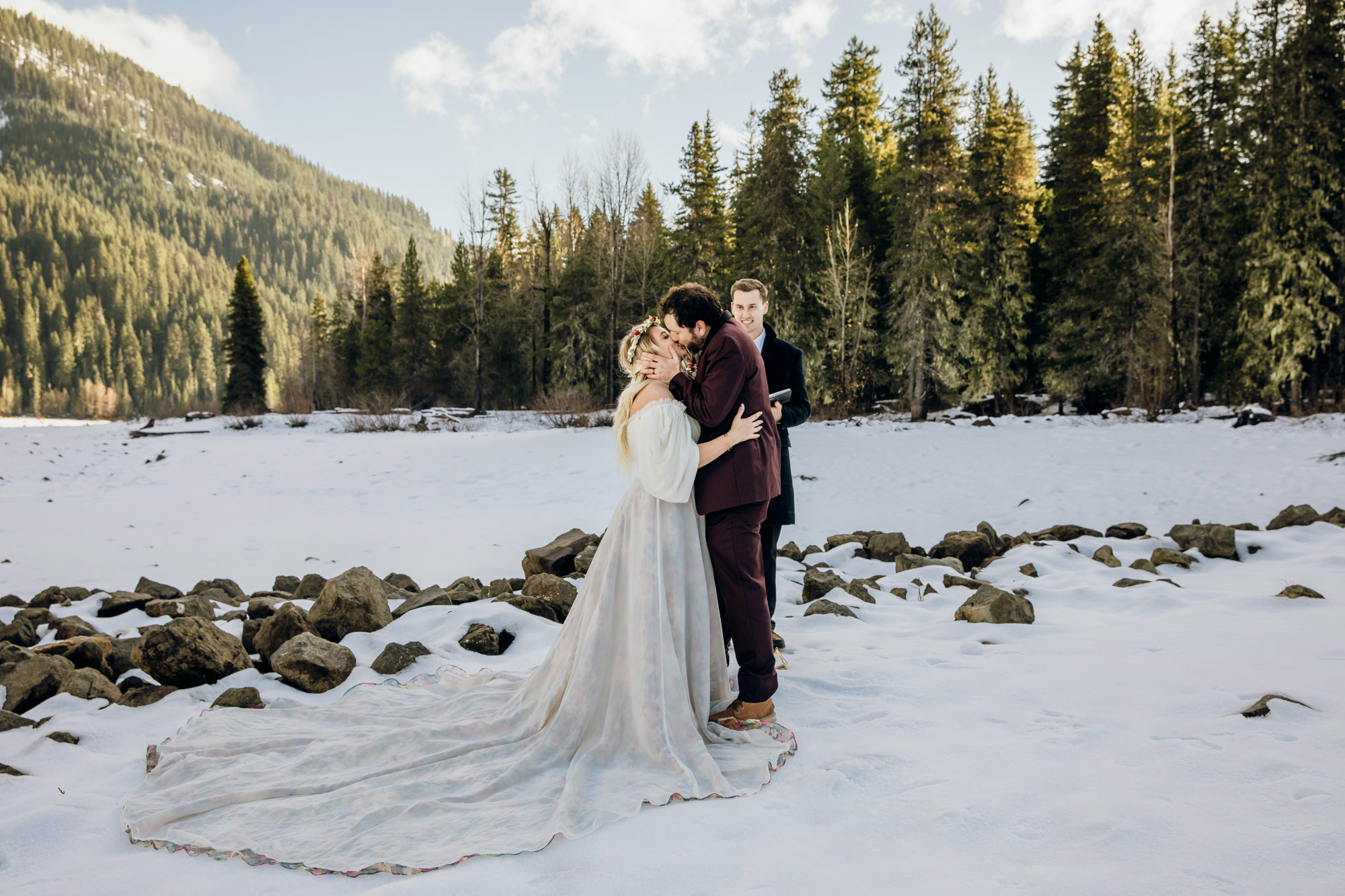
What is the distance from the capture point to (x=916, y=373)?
21.6 m

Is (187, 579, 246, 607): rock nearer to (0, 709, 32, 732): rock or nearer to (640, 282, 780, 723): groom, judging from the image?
(0, 709, 32, 732): rock

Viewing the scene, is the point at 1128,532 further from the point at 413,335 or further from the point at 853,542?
the point at 413,335

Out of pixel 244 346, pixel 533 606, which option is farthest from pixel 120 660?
pixel 244 346

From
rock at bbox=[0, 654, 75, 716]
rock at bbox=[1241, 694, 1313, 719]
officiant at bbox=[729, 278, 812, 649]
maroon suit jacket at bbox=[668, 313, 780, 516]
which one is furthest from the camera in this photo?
officiant at bbox=[729, 278, 812, 649]

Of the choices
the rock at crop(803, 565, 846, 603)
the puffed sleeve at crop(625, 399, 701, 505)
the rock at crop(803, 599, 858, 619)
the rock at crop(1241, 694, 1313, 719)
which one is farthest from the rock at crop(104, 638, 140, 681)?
the rock at crop(1241, 694, 1313, 719)

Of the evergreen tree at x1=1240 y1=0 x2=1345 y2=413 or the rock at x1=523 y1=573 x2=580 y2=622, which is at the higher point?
the evergreen tree at x1=1240 y1=0 x2=1345 y2=413

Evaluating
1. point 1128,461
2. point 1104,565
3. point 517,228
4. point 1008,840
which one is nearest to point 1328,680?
point 1008,840

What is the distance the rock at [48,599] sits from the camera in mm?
6219

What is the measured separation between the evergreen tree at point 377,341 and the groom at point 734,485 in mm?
38791

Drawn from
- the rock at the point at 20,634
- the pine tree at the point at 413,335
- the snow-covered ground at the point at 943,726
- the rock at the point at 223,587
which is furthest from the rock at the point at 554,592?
the pine tree at the point at 413,335

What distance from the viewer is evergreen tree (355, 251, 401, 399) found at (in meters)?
40.3

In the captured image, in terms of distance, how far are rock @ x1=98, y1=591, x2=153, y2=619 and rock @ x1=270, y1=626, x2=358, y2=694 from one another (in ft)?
A: 8.40

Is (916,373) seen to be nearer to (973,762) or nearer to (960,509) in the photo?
(960,509)

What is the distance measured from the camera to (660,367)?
3.24 meters
